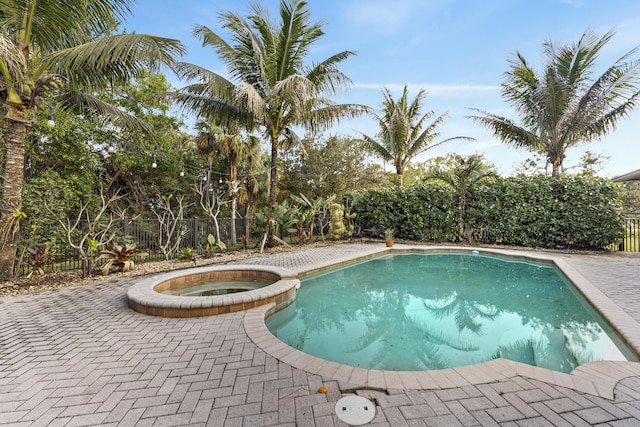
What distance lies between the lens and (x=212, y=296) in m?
4.32

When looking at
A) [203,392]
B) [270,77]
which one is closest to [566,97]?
[270,77]

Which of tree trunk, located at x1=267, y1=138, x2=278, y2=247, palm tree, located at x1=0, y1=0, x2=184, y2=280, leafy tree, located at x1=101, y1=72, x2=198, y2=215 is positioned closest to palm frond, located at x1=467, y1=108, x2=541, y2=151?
tree trunk, located at x1=267, y1=138, x2=278, y2=247

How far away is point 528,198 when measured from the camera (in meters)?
10.2

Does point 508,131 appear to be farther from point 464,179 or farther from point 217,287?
point 217,287

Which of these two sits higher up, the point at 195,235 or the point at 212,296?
the point at 195,235

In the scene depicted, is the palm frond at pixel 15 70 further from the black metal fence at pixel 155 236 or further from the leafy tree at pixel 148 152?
the leafy tree at pixel 148 152

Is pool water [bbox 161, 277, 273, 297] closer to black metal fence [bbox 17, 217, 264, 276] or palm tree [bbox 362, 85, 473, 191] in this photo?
black metal fence [bbox 17, 217, 264, 276]

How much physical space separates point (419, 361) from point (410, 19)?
29.3ft

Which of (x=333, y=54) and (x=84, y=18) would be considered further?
(x=333, y=54)

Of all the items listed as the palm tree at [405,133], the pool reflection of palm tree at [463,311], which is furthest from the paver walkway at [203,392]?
the palm tree at [405,133]

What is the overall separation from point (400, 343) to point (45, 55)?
831cm

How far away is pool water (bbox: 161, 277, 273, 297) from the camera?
559 cm

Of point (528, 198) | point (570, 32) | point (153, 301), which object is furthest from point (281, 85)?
point (570, 32)

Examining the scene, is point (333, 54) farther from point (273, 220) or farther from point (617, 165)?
point (617, 165)
